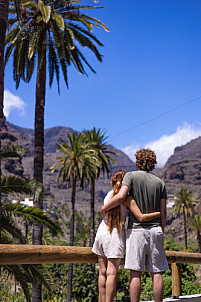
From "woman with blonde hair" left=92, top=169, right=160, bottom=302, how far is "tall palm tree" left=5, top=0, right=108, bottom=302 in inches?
486

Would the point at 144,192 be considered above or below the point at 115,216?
above

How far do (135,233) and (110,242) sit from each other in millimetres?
303

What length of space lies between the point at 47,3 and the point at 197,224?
44.6 meters

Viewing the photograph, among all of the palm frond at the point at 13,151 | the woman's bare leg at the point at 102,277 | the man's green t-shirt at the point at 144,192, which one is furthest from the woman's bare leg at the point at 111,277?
the palm frond at the point at 13,151

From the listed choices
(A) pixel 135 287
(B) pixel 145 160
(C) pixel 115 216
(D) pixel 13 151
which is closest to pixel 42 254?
(C) pixel 115 216

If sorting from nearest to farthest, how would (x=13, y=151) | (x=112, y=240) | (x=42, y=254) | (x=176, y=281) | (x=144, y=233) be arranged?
(x=144, y=233), (x=112, y=240), (x=42, y=254), (x=176, y=281), (x=13, y=151)

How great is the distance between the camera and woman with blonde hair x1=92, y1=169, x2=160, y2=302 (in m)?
3.75

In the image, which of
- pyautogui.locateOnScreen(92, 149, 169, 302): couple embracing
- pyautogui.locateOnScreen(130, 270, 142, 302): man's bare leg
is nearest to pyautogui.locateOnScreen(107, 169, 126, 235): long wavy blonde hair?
pyautogui.locateOnScreen(92, 149, 169, 302): couple embracing

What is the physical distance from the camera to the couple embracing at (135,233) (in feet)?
12.1

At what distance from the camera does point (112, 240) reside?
379 centimetres

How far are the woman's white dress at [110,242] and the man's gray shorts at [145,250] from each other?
Answer: 94mm

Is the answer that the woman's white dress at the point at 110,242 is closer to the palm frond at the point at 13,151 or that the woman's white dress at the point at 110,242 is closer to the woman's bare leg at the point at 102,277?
the woman's bare leg at the point at 102,277

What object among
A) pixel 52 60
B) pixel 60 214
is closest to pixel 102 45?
pixel 52 60

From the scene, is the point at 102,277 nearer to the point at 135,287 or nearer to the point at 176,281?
the point at 135,287
